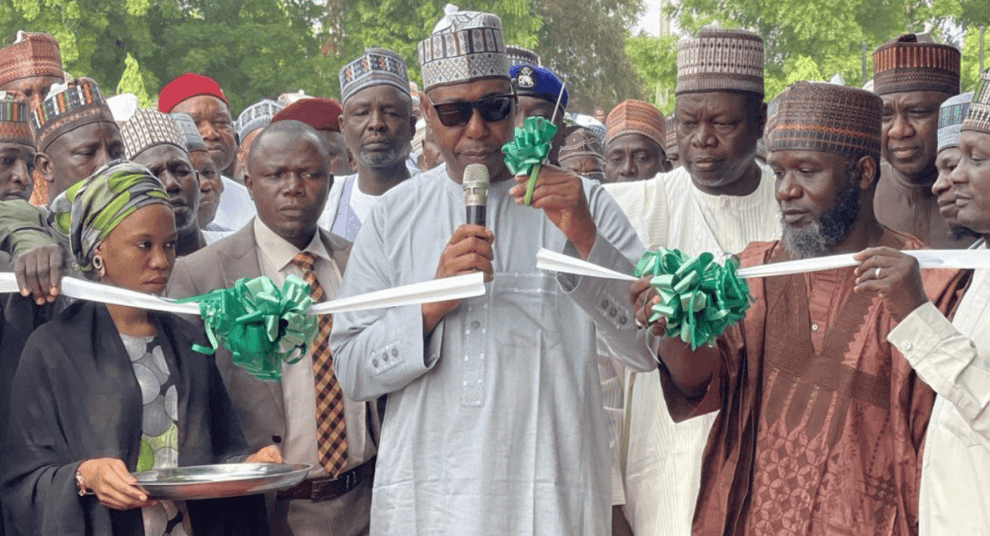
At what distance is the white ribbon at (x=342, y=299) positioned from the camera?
16.3ft

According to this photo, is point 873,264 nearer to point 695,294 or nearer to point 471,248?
point 695,294

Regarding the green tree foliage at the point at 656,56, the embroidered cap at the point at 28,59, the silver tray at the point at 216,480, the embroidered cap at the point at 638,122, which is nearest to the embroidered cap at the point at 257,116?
the embroidered cap at the point at 28,59

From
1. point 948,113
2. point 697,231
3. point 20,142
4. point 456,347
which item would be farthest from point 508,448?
point 20,142

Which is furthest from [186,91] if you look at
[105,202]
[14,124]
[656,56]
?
[656,56]

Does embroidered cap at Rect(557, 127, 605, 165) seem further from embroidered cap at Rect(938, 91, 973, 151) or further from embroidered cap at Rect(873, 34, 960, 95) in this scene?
embroidered cap at Rect(938, 91, 973, 151)

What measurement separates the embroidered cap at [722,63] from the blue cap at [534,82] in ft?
5.52

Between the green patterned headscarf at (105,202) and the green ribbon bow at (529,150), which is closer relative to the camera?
the green ribbon bow at (529,150)

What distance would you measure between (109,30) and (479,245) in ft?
73.4

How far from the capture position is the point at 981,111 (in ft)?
17.2

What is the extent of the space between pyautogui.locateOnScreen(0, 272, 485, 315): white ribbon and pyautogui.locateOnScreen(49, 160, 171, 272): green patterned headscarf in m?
0.29

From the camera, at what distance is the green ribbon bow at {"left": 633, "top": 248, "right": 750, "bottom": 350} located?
476 cm

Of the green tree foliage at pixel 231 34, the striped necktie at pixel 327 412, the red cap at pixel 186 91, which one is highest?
the green tree foliage at pixel 231 34

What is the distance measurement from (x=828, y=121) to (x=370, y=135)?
137 inches

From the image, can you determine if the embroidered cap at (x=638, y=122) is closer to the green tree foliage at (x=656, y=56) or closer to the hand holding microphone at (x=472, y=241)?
the hand holding microphone at (x=472, y=241)
